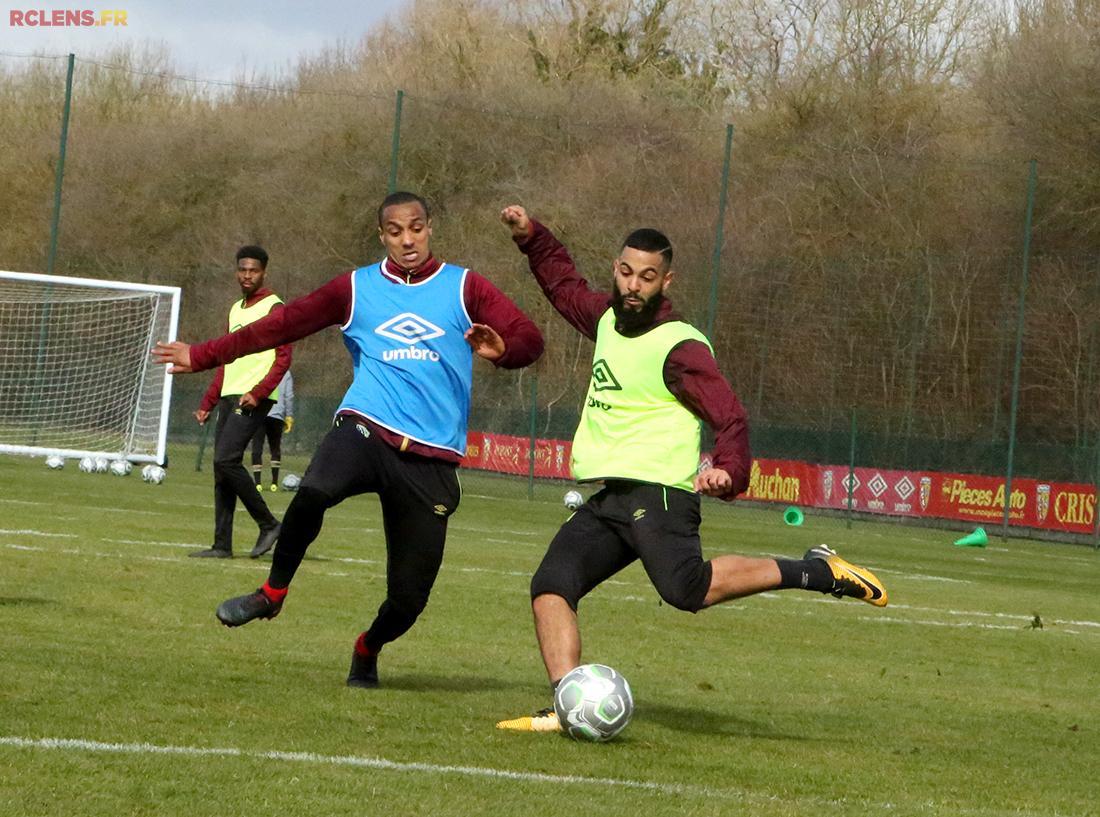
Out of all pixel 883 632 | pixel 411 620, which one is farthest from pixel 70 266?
pixel 411 620

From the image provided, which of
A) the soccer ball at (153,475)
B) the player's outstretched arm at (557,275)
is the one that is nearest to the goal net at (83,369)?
the player's outstretched arm at (557,275)

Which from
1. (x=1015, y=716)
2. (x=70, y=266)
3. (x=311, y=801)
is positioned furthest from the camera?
(x=70, y=266)

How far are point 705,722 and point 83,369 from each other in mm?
12295

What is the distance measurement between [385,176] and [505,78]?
5.52 metres

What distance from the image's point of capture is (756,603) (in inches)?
526

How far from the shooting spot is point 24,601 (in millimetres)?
9750

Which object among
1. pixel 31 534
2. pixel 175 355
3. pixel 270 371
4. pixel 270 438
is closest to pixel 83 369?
pixel 31 534

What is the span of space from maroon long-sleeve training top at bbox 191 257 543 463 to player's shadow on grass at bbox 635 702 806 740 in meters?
1.33

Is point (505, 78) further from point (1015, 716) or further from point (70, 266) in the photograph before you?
point (1015, 716)

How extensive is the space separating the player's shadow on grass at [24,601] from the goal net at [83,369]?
6.22 feet

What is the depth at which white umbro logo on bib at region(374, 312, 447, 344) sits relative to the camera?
7.56 metres

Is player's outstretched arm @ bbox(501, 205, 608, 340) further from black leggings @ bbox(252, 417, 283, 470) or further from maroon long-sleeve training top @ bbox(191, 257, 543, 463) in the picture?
black leggings @ bbox(252, 417, 283, 470)

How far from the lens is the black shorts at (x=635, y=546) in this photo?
277 inches

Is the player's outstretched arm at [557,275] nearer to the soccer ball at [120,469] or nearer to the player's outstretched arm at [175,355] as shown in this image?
the player's outstretched arm at [175,355]
